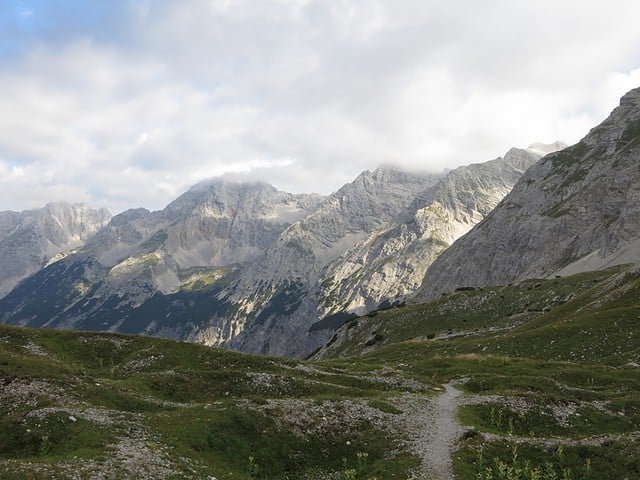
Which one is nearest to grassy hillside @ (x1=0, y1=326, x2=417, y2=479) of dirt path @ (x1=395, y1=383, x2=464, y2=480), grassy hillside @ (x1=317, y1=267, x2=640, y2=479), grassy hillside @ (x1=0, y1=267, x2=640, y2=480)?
grassy hillside @ (x1=0, y1=267, x2=640, y2=480)

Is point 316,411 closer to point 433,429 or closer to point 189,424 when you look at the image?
point 433,429

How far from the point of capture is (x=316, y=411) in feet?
115

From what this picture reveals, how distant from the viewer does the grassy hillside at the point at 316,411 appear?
26.5m

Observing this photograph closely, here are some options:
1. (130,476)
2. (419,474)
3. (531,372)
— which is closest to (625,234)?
(531,372)

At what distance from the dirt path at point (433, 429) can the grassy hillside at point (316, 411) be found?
157 millimetres

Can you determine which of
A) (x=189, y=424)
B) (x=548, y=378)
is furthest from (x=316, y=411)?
(x=548, y=378)

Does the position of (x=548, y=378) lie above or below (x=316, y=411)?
above

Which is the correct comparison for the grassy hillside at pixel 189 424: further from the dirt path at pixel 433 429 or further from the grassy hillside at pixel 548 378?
the grassy hillside at pixel 548 378

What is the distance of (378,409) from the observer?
37.4 m

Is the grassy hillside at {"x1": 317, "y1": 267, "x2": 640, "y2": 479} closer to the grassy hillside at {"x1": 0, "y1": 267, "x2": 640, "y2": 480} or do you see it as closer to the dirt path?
the grassy hillside at {"x1": 0, "y1": 267, "x2": 640, "y2": 480}

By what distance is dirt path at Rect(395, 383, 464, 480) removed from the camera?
27.2m

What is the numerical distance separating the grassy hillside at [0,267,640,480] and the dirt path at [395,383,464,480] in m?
0.16

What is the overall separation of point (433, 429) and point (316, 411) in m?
8.66

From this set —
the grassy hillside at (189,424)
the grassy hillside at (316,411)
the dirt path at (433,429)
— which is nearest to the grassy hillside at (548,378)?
the grassy hillside at (316,411)
